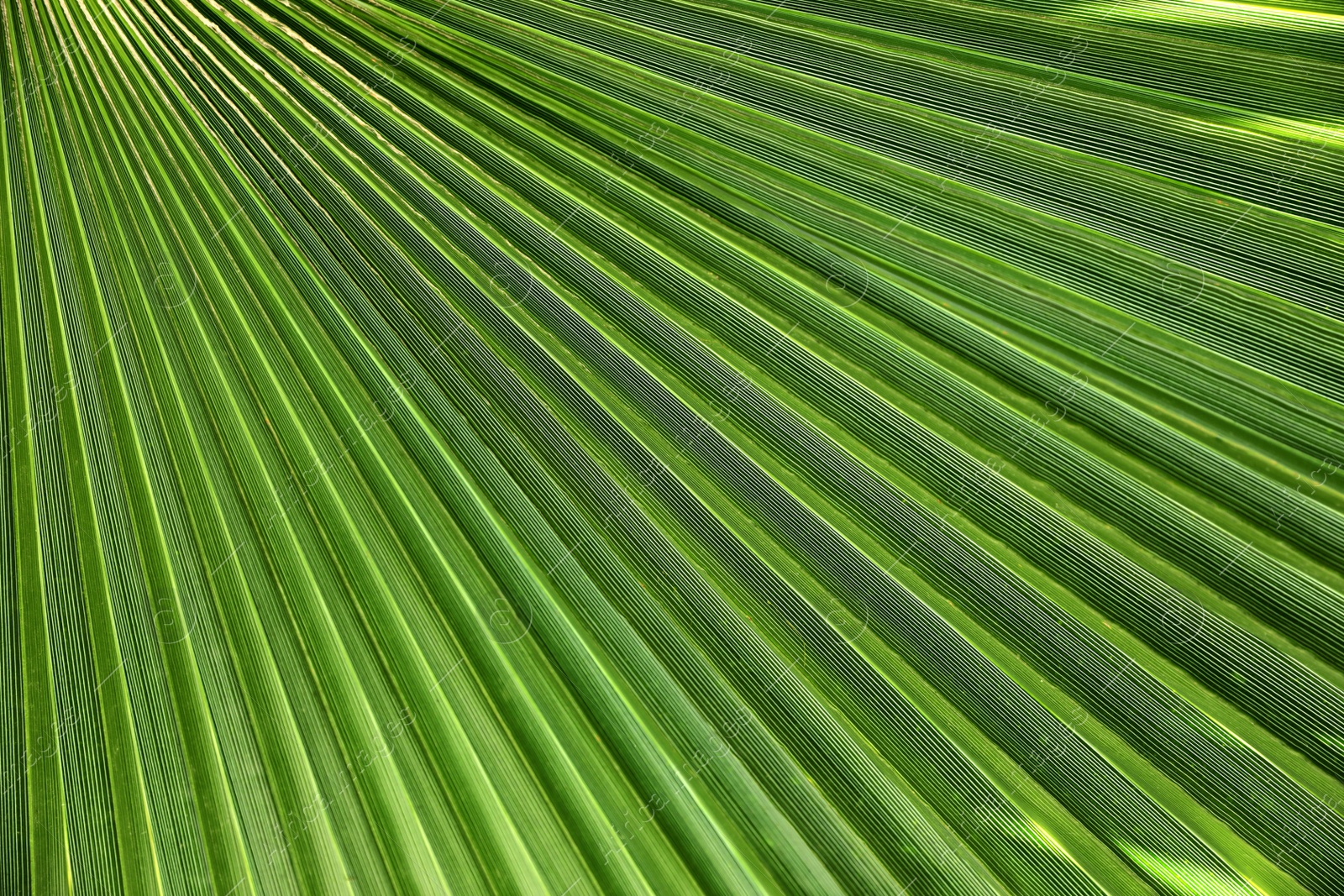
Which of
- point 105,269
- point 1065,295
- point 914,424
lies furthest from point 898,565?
point 105,269

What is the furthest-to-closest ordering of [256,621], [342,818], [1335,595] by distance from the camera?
[256,621] → [342,818] → [1335,595]

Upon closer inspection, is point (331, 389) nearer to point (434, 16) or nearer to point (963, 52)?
point (434, 16)

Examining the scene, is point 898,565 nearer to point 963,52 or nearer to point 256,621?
point 963,52

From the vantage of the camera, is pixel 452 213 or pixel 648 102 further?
pixel 452 213

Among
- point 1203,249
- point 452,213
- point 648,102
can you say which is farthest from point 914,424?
point 452,213


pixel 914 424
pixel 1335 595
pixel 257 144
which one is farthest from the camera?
pixel 257 144

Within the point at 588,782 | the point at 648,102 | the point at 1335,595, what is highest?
the point at 648,102

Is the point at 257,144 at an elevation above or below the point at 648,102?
below
